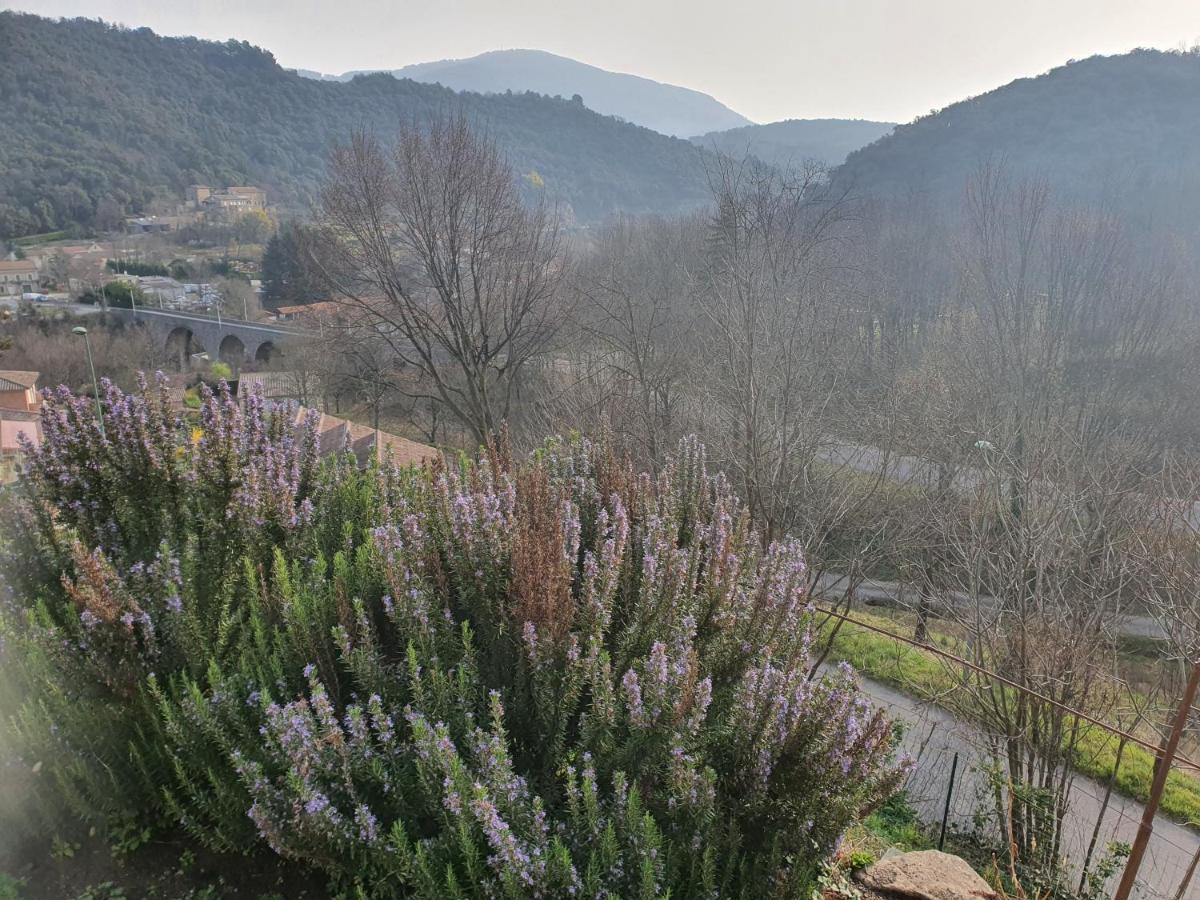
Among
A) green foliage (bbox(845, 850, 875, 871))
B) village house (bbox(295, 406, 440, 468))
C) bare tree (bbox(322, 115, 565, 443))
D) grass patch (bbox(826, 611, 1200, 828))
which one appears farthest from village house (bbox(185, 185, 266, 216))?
green foliage (bbox(845, 850, 875, 871))

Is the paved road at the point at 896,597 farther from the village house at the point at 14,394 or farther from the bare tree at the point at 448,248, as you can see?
the village house at the point at 14,394

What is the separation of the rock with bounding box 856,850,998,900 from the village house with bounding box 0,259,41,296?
66.2 m

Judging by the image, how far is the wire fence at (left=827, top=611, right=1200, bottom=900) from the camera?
723 centimetres

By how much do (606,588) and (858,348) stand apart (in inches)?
680

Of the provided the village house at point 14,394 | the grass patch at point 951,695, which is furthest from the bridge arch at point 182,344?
the grass patch at point 951,695

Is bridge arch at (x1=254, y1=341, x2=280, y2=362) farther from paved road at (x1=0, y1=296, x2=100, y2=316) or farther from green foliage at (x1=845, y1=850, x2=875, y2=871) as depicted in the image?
green foliage at (x1=845, y1=850, x2=875, y2=871)

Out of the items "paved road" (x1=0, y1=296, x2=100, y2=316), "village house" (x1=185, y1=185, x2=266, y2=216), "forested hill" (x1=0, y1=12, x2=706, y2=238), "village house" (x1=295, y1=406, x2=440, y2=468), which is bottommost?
"paved road" (x1=0, y1=296, x2=100, y2=316)

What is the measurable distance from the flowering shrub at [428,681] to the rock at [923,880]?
94 centimetres

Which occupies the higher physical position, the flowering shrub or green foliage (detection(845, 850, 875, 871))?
the flowering shrub

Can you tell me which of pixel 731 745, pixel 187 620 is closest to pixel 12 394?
pixel 187 620

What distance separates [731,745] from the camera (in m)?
3.10

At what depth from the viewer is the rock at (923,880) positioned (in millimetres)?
3494

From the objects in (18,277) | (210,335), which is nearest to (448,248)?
(210,335)

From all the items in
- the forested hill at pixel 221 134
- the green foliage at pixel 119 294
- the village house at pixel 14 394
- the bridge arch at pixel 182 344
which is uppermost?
the forested hill at pixel 221 134
